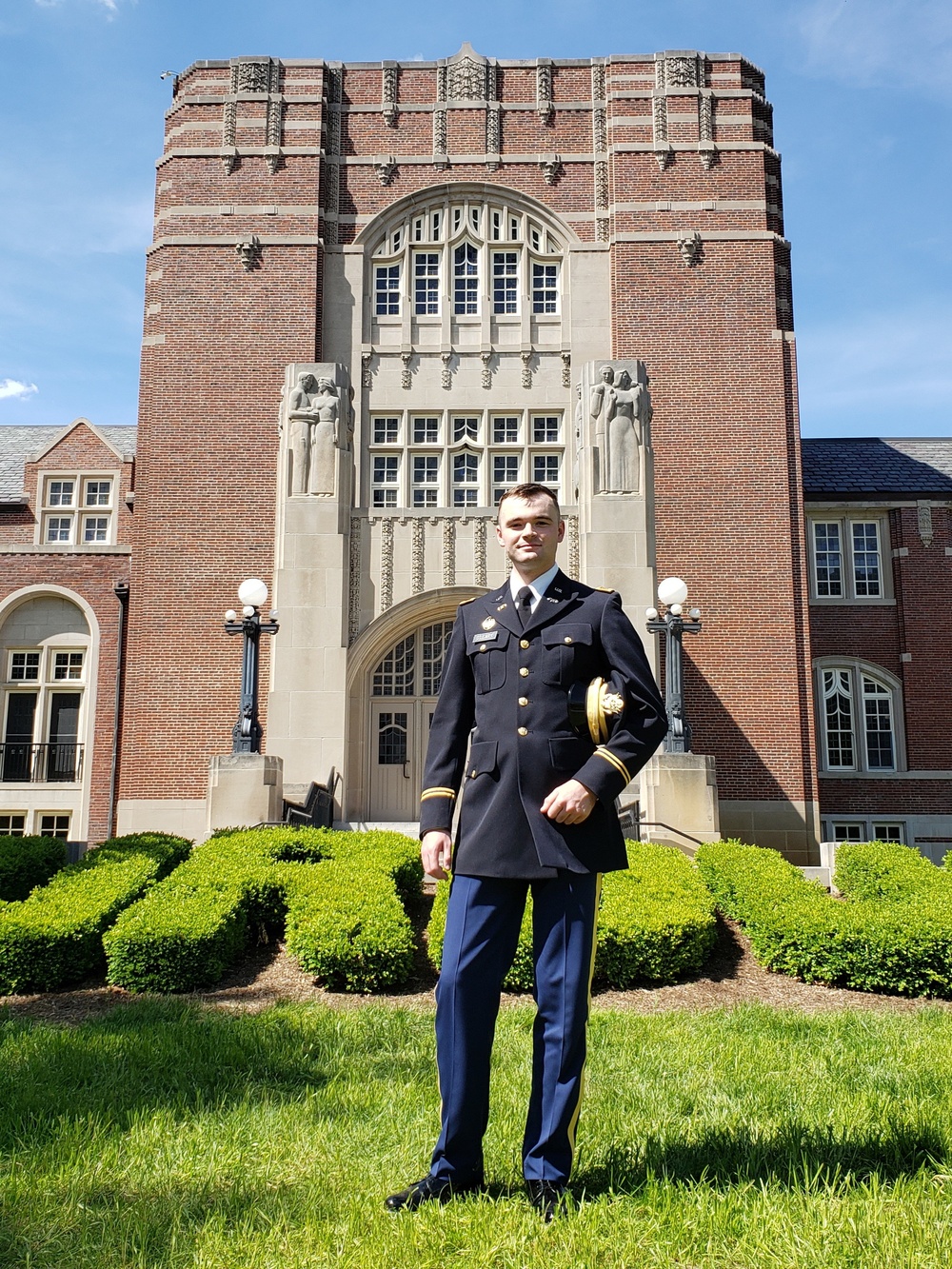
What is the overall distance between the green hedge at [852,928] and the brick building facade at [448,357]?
28.6 feet

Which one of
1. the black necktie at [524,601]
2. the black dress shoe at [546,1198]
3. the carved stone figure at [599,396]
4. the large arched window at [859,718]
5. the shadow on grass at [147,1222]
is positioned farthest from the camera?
the large arched window at [859,718]

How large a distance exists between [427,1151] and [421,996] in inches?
142

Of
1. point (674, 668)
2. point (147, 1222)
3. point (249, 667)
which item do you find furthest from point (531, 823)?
point (249, 667)

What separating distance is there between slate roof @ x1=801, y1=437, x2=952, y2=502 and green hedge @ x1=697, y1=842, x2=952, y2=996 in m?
15.9

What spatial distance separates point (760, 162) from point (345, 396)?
33.2 ft

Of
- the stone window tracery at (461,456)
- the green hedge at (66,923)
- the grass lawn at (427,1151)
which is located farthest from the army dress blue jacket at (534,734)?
Result: the stone window tracery at (461,456)

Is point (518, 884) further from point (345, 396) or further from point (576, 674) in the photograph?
point (345, 396)

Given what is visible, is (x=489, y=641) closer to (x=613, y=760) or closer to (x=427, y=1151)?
(x=613, y=760)

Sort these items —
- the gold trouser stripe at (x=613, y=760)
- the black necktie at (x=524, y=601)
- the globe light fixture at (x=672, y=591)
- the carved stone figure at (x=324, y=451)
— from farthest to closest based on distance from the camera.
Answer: the carved stone figure at (x=324, y=451) → the globe light fixture at (x=672, y=591) → the black necktie at (x=524, y=601) → the gold trouser stripe at (x=613, y=760)

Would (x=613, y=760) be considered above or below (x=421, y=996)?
above

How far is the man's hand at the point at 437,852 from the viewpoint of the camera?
11.4 ft

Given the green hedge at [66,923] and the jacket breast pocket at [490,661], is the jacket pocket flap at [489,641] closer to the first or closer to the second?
the jacket breast pocket at [490,661]

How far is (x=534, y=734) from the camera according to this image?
3.53 meters

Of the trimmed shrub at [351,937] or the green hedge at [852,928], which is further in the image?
the green hedge at [852,928]
